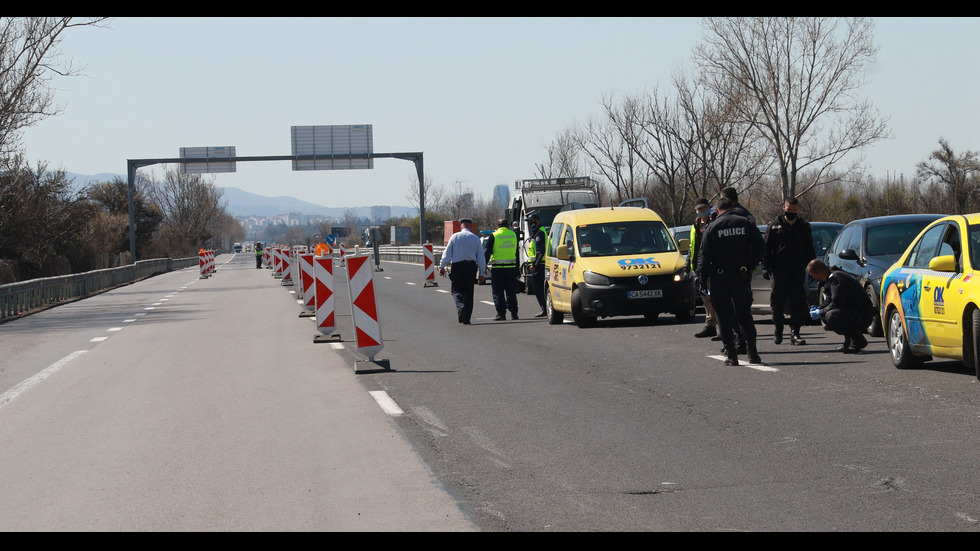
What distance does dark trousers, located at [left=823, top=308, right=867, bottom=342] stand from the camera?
13359 mm

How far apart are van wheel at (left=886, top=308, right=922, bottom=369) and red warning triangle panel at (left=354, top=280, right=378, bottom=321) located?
18.1 feet

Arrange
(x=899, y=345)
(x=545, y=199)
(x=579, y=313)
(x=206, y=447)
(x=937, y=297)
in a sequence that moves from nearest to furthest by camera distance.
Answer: (x=206, y=447), (x=937, y=297), (x=899, y=345), (x=579, y=313), (x=545, y=199)

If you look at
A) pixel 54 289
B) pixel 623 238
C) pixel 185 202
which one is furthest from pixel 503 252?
pixel 185 202

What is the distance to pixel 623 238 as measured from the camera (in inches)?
755

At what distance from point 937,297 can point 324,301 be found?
9.43 metres

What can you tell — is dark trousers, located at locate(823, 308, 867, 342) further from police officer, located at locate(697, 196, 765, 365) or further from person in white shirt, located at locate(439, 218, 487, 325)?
person in white shirt, located at locate(439, 218, 487, 325)

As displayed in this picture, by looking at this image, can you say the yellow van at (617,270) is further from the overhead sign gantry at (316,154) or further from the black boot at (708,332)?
the overhead sign gantry at (316,154)

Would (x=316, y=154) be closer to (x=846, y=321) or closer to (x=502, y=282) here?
(x=502, y=282)

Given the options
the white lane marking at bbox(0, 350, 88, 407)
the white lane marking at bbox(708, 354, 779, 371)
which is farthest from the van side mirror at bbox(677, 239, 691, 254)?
the white lane marking at bbox(0, 350, 88, 407)

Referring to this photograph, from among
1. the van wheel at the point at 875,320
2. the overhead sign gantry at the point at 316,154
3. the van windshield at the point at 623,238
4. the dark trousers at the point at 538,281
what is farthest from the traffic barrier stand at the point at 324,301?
the overhead sign gantry at the point at 316,154

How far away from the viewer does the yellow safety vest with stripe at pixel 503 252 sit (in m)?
20.6

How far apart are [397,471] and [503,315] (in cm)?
1341

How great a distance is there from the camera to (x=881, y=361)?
12523 mm

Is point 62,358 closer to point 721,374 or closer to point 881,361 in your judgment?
point 721,374
